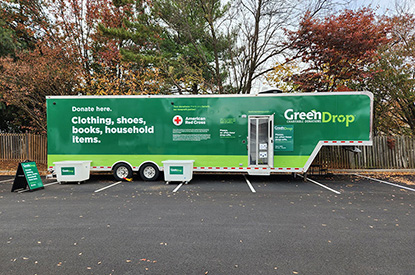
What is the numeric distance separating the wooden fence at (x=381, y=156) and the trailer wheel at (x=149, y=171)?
26.6 feet

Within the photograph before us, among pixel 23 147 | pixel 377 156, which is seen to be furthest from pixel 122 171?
pixel 377 156

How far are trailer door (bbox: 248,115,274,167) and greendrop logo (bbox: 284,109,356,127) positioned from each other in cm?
78

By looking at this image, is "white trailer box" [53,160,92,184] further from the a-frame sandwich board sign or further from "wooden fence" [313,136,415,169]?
"wooden fence" [313,136,415,169]

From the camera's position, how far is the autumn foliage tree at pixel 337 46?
11.2m

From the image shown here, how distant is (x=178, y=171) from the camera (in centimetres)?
843

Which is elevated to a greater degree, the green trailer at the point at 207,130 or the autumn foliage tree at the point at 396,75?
the autumn foliage tree at the point at 396,75

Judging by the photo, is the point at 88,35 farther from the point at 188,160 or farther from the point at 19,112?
the point at 188,160

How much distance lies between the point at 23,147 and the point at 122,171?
969cm

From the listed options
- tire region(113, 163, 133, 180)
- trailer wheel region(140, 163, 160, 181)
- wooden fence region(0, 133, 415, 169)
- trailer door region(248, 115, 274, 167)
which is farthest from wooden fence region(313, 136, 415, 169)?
tire region(113, 163, 133, 180)

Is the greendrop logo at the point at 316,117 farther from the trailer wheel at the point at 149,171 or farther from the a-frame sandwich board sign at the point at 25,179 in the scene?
the a-frame sandwich board sign at the point at 25,179

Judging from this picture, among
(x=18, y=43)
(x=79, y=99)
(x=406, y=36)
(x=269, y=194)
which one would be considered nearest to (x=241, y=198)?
(x=269, y=194)

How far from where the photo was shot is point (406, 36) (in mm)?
12203

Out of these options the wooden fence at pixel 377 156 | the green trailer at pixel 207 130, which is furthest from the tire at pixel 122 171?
the wooden fence at pixel 377 156

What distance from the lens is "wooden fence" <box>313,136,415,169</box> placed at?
1191 centimetres
